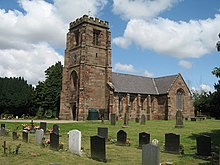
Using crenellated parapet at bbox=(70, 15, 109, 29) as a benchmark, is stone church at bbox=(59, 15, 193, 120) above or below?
below

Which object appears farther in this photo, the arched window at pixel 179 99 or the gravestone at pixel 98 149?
the arched window at pixel 179 99

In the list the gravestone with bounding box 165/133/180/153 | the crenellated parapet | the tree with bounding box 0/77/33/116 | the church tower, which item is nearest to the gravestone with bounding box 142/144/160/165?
the gravestone with bounding box 165/133/180/153

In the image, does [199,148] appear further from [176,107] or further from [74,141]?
[176,107]

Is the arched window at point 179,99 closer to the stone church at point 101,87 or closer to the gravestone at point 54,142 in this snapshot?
the stone church at point 101,87

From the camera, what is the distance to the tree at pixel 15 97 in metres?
53.2

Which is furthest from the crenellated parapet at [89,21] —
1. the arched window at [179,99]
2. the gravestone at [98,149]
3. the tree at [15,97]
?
the gravestone at [98,149]

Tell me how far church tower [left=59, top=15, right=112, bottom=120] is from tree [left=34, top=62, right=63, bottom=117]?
466 inches

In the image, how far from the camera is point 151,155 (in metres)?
8.96

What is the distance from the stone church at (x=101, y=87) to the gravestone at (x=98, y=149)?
26.5 m

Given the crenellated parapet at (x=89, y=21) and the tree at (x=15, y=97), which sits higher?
the crenellated parapet at (x=89, y=21)

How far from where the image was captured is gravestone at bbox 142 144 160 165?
349 inches

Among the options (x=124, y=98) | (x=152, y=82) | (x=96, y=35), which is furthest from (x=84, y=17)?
(x=152, y=82)

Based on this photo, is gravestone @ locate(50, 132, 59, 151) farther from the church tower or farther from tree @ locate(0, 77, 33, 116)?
tree @ locate(0, 77, 33, 116)

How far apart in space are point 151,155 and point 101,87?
32.4m
